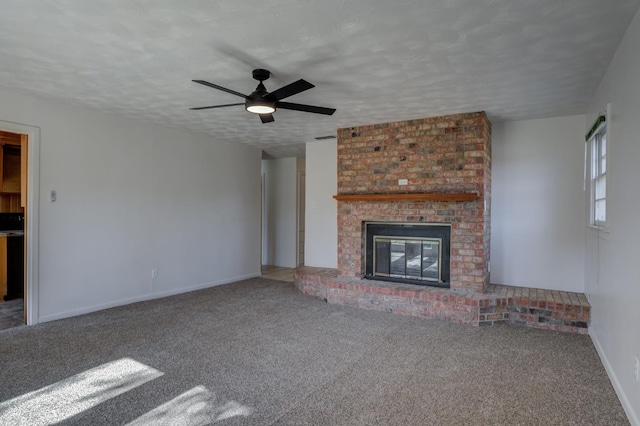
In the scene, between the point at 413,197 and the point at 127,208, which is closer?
the point at 413,197

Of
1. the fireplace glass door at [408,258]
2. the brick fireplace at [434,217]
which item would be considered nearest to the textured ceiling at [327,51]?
the brick fireplace at [434,217]

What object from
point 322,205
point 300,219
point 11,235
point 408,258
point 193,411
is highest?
point 322,205

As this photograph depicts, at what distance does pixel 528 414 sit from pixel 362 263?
9.69 ft

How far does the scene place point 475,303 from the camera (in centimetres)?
400

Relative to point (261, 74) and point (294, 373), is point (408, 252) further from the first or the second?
point (261, 74)

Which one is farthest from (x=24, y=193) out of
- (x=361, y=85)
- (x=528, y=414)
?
(x=528, y=414)

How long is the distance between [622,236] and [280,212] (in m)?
6.06

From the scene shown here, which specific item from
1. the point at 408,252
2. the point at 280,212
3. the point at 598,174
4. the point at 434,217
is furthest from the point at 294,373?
the point at 280,212

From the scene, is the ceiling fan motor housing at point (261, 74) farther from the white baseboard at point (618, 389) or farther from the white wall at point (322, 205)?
the white baseboard at point (618, 389)

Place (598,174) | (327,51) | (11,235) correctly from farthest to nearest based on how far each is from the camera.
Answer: (11,235), (598,174), (327,51)

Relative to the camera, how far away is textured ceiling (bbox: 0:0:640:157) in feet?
7.03

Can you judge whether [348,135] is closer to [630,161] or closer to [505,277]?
[505,277]

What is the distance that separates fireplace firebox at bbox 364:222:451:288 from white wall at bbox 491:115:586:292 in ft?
2.73

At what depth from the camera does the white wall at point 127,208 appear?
4.01 m
